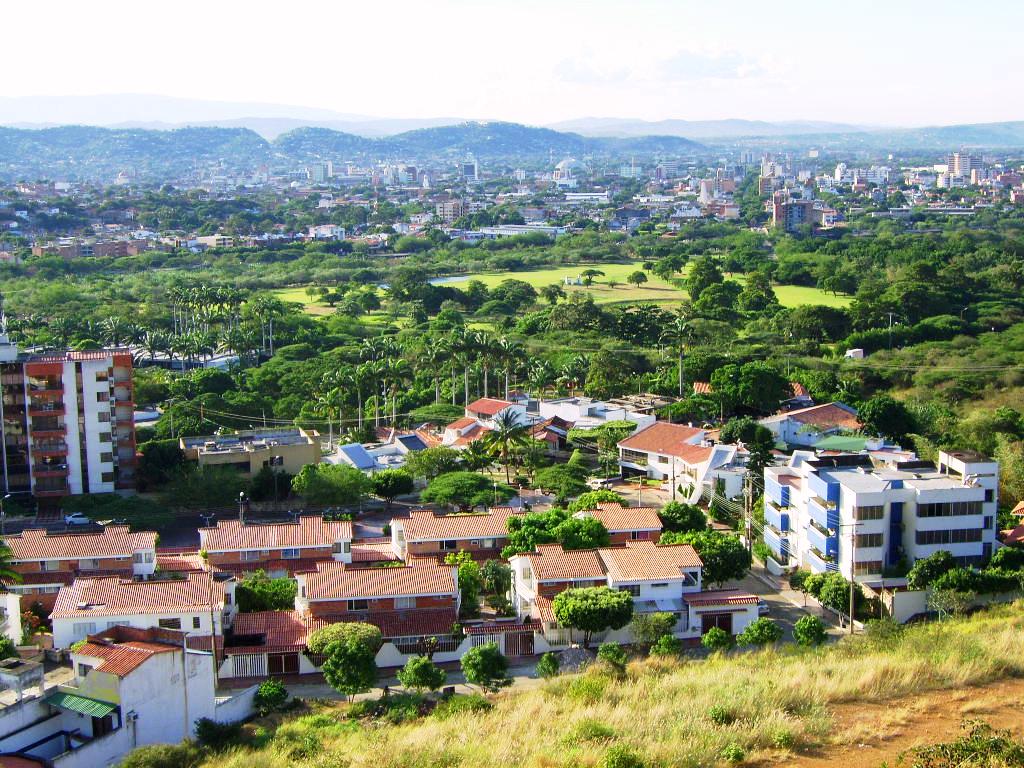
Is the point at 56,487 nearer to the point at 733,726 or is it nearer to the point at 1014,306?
the point at 733,726

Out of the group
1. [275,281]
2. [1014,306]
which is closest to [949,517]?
[1014,306]

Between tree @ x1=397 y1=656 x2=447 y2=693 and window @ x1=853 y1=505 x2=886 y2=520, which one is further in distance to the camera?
window @ x1=853 y1=505 x2=886 y2=520

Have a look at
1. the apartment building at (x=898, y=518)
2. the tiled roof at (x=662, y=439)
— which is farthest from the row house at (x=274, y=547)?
the tiled roof at (x=662, y=439)

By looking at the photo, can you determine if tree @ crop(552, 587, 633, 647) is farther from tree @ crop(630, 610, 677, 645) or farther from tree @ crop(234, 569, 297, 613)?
tree @ crop(234, 569, 297, 613)

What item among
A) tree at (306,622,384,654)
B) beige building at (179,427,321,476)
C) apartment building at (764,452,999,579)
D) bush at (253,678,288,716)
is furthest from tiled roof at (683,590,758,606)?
beige building at (179,427,321,476)

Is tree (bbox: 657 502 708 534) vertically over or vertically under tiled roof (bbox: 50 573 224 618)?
under

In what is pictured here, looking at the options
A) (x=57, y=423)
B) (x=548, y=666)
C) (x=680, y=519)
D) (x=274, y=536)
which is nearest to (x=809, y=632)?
(x=548, y=666)

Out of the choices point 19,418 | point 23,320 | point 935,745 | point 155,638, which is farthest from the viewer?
point 23,320
